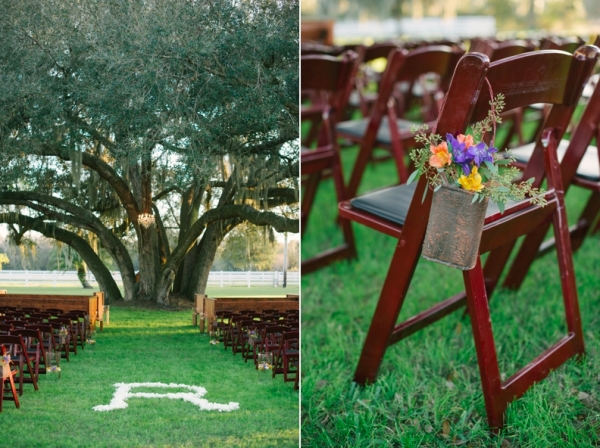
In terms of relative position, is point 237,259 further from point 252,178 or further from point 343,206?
point 343,206

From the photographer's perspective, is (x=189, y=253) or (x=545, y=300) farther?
(x=545, y=300)

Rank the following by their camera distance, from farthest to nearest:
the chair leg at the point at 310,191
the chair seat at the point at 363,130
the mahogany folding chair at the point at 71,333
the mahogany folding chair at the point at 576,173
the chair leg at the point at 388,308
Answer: the chair seat at the point at 363,130 < the chair leg at the point at 310,191 < the mahogany folding chair at the point at 576,173 < the chair leg at the point at 388,308 < the mahogany folding chair at the point at 71,333

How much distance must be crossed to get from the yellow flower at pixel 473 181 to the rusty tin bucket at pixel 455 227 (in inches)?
0.7

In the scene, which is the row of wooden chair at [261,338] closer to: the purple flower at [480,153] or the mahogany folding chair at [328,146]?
the purple flower at [480,153]

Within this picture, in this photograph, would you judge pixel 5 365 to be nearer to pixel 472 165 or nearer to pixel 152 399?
pixel 152 399

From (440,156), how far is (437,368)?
1222mm

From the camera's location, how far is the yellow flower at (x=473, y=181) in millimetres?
1806

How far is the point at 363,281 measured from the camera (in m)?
3.72

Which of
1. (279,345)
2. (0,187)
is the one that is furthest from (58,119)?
(279,345)

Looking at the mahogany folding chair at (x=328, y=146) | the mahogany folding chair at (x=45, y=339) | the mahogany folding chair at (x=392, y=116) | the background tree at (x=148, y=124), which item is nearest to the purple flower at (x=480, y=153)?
the background tree at (x=148, y=124)

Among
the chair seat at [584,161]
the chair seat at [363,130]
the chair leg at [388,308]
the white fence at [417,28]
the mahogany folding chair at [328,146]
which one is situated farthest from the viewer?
the white fence at [417,28]

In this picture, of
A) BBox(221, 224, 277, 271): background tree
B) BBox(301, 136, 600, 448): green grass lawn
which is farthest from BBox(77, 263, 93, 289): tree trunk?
BBox(301, 136, 600, 448): green grass lawn

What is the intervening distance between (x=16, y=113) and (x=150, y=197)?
47 cm

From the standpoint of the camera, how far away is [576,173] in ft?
9.84
